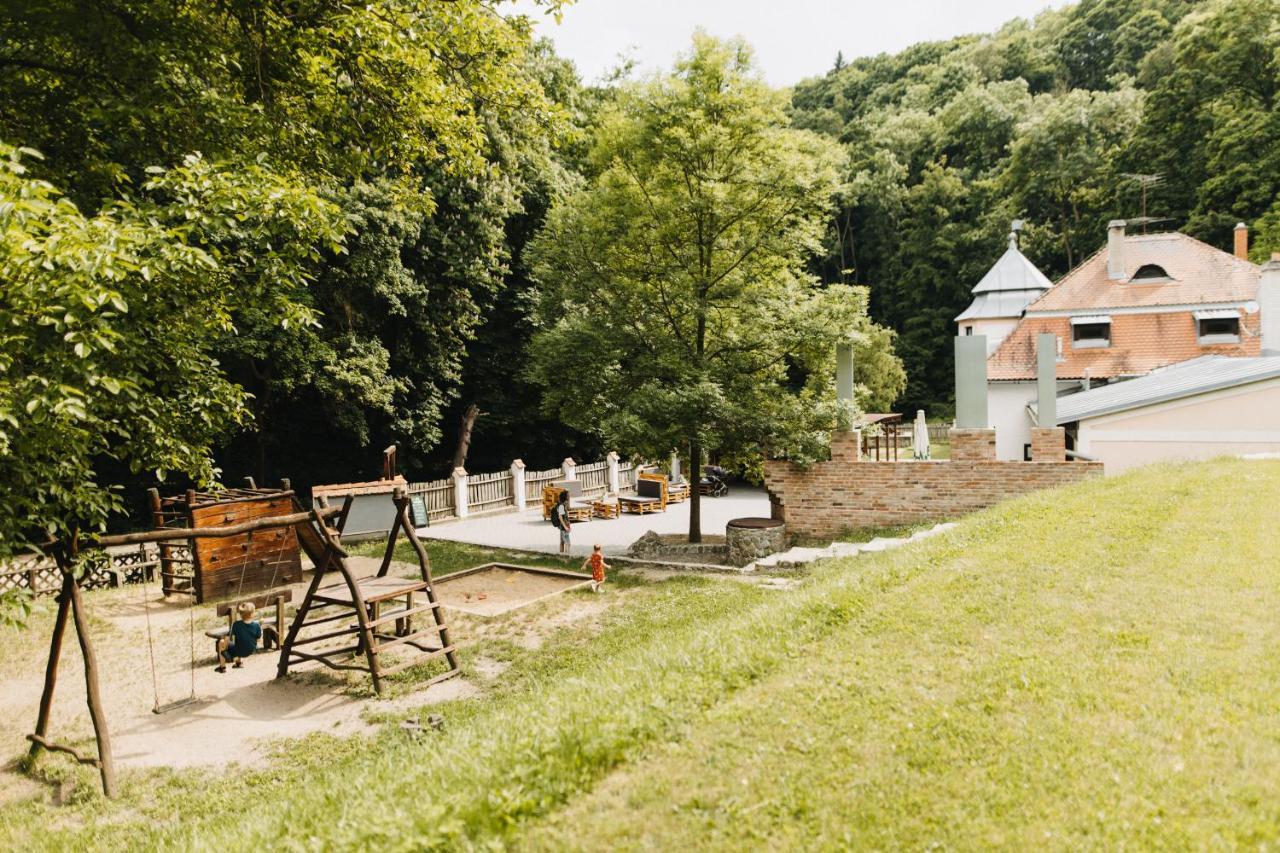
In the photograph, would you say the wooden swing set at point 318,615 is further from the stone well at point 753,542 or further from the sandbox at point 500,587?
the stone well at point 753,542

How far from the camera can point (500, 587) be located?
14133 mm

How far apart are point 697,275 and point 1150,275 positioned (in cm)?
2468

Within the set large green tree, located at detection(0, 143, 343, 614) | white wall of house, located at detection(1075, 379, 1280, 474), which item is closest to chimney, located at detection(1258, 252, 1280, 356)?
white wall of house, located at detection(1075, 379, 1280, 474)

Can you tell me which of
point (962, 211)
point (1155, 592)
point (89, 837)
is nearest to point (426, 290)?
point (89, 837)

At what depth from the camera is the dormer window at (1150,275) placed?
3027cm

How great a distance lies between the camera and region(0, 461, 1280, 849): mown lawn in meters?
3.69

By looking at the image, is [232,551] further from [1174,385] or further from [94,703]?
[1174,385]

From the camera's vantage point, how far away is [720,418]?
Answer: 15.7 metres

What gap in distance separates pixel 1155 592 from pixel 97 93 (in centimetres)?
1212

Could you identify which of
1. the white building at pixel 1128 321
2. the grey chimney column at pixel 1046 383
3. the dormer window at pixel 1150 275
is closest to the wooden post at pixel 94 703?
the grey chimney column at pixel 1046 383

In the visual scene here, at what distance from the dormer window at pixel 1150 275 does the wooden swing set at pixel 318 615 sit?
3226 cm

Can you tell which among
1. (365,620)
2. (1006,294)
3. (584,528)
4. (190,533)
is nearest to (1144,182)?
(1006,294)

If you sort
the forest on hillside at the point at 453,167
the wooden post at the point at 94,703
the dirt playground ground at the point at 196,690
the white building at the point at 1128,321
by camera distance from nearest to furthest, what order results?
the wooden post at the point at 94,703
the dirt playground ground at the point at 196,690
the forest on hillside at the point at 453,167
the white building at the point at 1128,321

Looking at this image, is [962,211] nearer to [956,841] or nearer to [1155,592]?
[1155,592]
